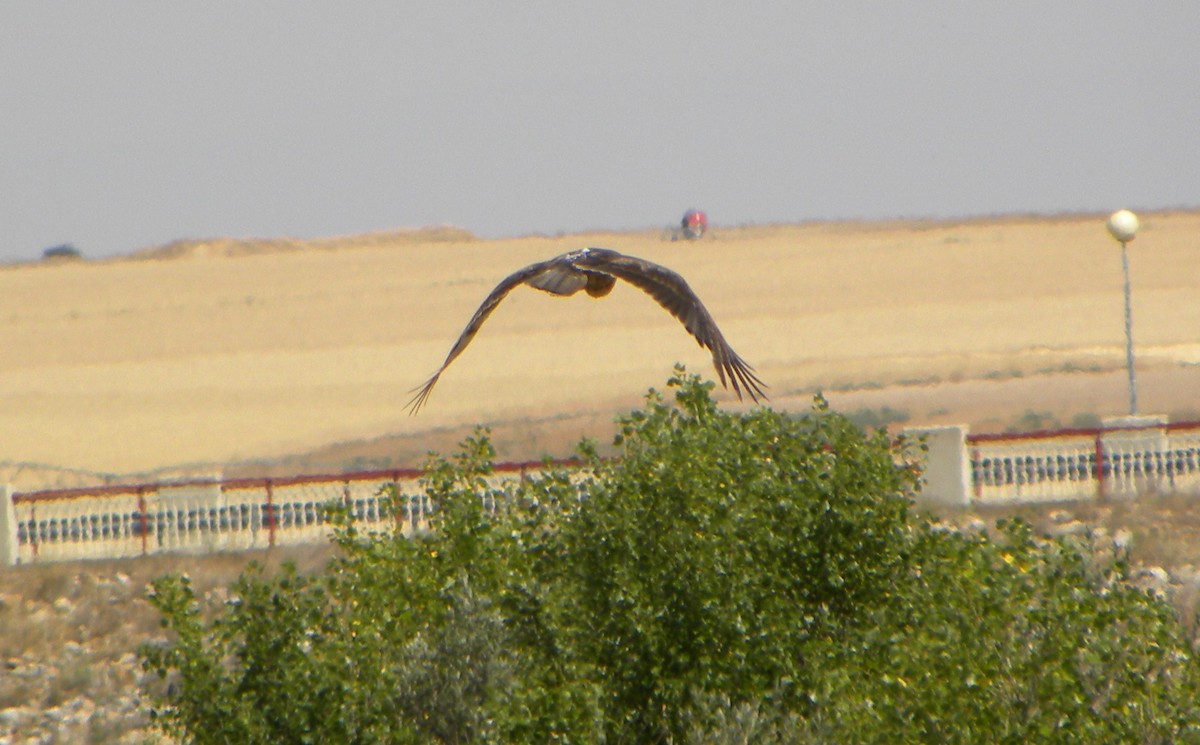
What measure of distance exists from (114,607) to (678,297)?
1188 cm

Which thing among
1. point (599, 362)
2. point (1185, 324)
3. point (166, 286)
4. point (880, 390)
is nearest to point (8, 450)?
point (599, 362)

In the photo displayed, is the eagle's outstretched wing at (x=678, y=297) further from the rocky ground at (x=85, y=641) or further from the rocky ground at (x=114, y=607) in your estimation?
the rocky ground at (x=85, y=641)

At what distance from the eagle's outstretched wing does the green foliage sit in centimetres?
33

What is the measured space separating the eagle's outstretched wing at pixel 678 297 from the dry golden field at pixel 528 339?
22980 mm

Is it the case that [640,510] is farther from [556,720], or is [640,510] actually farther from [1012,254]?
[1012,254]

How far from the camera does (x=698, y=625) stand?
9539 mm

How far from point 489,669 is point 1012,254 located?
56.7 m

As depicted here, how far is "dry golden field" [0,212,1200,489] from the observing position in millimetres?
39656

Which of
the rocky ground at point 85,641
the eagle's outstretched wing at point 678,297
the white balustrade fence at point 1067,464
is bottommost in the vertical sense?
the rocky ground at point 85,641

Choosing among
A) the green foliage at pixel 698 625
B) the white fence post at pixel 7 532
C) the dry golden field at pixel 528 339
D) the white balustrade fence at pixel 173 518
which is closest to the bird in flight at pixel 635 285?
the green foliage at pixel 698 625

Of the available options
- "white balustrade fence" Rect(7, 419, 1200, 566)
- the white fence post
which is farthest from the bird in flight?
the white fence post

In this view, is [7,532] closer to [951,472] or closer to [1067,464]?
[951,472]

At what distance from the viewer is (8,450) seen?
41.1m

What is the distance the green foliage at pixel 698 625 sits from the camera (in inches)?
351
